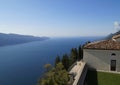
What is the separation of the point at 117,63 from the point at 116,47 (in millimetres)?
1578

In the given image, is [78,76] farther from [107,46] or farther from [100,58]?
[107,46]

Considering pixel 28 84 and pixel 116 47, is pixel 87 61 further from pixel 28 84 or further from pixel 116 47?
pixel 28 84

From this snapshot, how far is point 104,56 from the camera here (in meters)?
16.8

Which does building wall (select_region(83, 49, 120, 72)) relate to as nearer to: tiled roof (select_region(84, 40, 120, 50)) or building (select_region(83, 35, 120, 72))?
building (select_region(83, 35, 120, 72))

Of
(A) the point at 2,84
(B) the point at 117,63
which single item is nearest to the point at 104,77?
(B) the point at 117,63

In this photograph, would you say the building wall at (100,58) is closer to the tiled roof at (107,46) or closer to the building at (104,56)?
the building at (104,56)

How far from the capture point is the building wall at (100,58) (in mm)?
16522

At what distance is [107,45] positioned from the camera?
55.7ft

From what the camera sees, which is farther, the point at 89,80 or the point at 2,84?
the point at 2,84

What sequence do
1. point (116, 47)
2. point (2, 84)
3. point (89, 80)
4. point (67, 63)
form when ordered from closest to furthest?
point (89, 80)
point (116, 47)
point (67, 63)
point (2, 84)

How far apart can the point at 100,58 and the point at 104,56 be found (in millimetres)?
455

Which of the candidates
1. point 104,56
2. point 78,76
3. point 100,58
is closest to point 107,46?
point 104,56

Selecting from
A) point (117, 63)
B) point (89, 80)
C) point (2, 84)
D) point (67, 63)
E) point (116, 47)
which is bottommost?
point (2, 84)

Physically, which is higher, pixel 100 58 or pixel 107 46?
pixel 107 46
